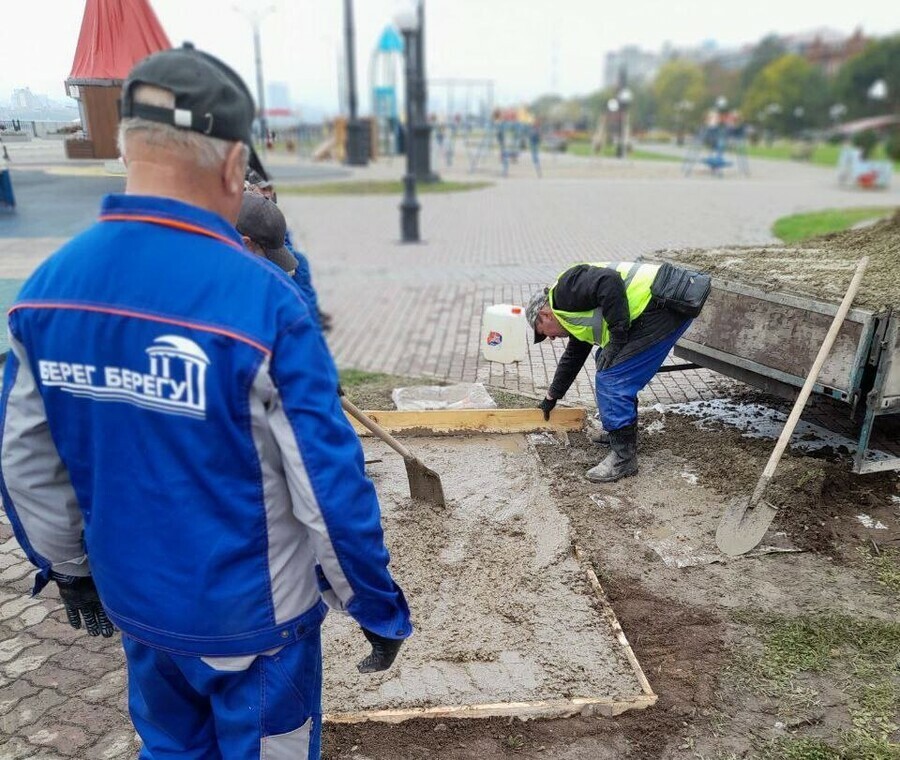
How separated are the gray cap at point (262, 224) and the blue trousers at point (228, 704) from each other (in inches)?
94.8

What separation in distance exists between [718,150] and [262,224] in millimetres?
29601

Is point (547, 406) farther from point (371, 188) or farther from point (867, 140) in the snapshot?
point (867, 140)

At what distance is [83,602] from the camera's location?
191cm

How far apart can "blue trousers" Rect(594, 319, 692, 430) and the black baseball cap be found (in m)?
3.21

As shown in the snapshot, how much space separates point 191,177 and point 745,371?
156 inches

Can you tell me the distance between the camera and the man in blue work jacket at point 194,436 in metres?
1.39

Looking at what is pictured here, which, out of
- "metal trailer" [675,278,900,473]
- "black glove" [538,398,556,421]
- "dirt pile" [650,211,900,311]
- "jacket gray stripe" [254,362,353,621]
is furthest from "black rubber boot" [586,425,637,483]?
"jacket gray stripe" [254,362,353,621]

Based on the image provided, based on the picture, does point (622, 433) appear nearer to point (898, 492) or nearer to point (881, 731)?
point (898, 492)

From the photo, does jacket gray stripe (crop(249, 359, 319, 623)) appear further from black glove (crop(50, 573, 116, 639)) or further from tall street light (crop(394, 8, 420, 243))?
tall street light (crop(394, 8, 420, 243))

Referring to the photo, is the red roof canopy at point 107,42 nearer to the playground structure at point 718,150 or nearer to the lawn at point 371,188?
the lawn at point 371,188

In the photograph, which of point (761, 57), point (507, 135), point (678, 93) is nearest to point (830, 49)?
point (761, 57)

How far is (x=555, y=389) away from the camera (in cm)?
473

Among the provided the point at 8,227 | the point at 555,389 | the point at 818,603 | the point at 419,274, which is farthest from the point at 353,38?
the point at 818,603

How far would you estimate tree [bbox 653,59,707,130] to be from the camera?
245 feet
